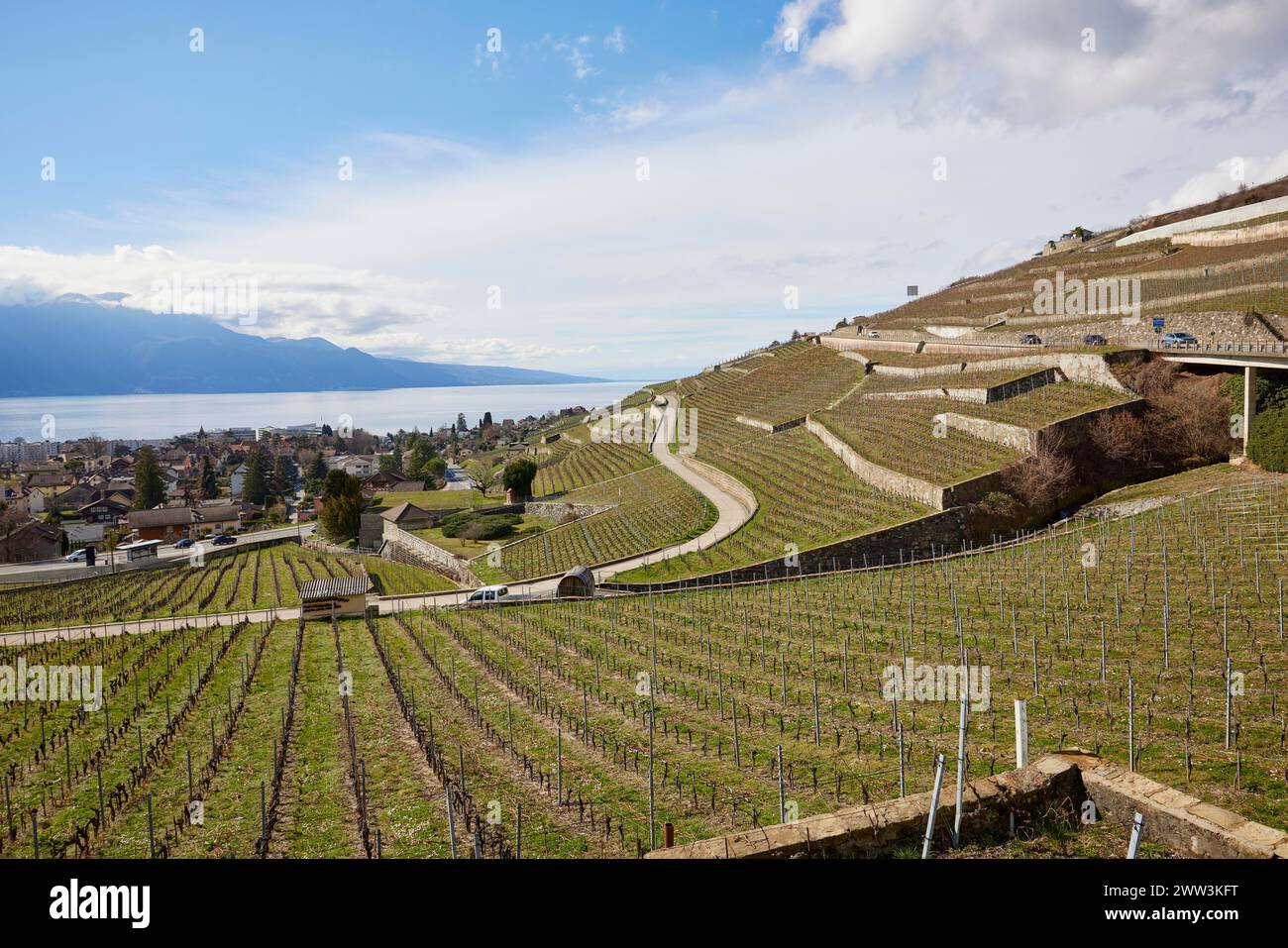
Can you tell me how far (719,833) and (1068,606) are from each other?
1298 cm

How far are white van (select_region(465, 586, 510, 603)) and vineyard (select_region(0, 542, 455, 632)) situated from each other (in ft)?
29.2

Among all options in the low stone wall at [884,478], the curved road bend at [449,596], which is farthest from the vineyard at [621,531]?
the low stone wall at [884,478]

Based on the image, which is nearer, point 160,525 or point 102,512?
point 160,525

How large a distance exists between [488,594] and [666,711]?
64.3 ft

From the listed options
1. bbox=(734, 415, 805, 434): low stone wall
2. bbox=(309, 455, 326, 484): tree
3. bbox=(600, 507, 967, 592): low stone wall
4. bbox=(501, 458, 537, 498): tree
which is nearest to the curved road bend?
bbox=(600, 507, 967, 592): low stone wall

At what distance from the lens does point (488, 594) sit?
3447cm

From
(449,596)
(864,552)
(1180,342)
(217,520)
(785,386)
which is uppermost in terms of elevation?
(1180,342)

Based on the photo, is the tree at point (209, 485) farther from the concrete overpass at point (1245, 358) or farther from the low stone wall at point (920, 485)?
the concrete overpass at point (1245, 358)

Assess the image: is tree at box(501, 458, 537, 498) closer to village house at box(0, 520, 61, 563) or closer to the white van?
the white van

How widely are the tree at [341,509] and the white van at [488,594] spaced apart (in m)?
38.0

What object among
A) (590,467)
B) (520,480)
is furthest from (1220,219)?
(520,480)

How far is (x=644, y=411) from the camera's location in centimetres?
9281

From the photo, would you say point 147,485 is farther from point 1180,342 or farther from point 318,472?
point 1180,342
